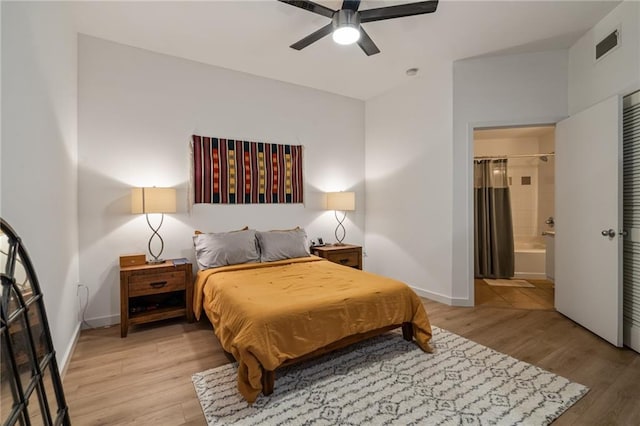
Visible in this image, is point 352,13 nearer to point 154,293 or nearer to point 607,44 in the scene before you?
point 607,44

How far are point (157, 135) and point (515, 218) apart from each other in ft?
20.3

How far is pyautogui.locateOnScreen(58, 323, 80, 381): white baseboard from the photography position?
6.58 feet

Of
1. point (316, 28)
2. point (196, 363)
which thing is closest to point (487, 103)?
point (316, 28)

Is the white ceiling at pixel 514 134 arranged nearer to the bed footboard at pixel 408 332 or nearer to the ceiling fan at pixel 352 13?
the ceiling fan at pixel 352 13

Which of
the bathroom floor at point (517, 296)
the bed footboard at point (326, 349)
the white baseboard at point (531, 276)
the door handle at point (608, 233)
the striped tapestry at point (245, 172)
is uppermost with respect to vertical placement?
the striped tapestry at point (245, 172)

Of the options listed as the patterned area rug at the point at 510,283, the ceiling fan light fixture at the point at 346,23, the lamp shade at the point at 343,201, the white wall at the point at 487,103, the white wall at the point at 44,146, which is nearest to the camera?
the white wall at the point at 44,146

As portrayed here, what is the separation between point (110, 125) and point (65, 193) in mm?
989

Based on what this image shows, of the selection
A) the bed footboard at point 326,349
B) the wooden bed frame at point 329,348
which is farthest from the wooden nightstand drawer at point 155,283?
the bed footboard at point 326,349

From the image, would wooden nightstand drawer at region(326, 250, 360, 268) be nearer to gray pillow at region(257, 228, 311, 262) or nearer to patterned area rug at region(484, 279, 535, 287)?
gray pillow at region(257, 228, 311, 262)

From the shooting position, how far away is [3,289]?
97 centimetres

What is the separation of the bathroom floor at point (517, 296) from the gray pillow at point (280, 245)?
2266 millimetres

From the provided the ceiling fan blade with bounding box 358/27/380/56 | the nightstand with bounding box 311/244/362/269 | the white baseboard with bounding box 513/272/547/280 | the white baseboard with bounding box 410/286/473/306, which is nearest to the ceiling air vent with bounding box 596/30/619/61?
the ceiling fan blade with bounding box 358/27/380/56

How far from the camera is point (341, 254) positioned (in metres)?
3.88

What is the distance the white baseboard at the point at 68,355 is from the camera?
2.01m
